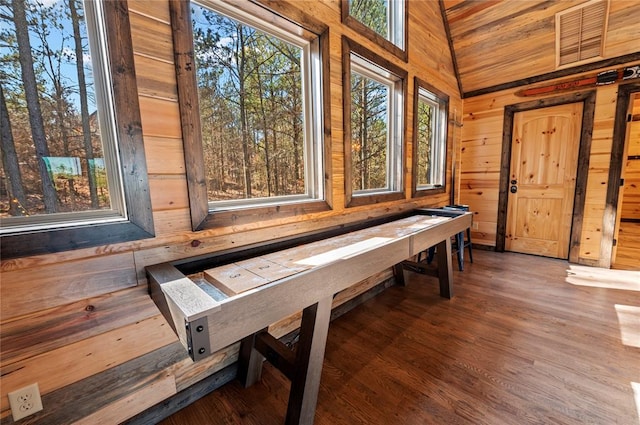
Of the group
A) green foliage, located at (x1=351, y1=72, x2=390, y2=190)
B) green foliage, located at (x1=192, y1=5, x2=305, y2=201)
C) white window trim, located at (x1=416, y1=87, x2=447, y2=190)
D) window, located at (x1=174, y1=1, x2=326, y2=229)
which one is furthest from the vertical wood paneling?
white window trim, located at (x1=416, y1=87, x2=447, y2=190)

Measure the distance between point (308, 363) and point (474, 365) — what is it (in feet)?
3.75

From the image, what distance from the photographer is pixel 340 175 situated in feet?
→ 6.83

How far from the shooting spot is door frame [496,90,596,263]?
10.4 ft

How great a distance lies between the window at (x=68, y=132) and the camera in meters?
0.96

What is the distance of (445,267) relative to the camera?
2492 mm

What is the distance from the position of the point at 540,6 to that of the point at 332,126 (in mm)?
2968

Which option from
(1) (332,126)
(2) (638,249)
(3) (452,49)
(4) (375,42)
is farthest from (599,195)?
(1) (332,126)

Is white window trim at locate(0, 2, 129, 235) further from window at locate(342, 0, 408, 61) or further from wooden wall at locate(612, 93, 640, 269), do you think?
wooden wall at locate(612, 93, 640, 269)

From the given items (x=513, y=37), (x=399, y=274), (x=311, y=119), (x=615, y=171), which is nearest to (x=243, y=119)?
(x=311, y=119)

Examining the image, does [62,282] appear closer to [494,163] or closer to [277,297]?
[277,297]

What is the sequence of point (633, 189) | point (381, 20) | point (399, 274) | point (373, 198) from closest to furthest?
1. point (373, 198)
2. point (381, 20)
3. point (399, 274)
4. point (633, 189)

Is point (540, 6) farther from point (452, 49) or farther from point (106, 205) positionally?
point (106, 205)

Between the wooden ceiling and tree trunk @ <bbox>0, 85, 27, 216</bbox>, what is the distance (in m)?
4.21

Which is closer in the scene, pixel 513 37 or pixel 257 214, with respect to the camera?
pixel 257 214
